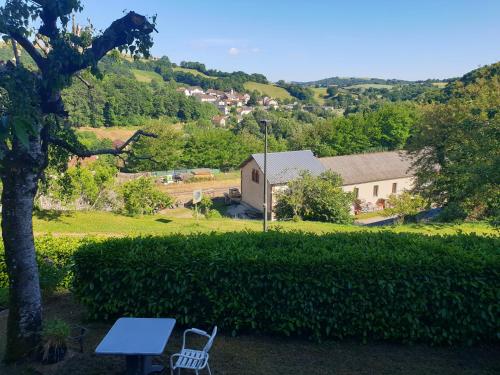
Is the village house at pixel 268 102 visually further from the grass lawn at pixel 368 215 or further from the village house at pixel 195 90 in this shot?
the grass lawn at pixel 368 215

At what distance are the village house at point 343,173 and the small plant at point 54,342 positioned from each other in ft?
83.9

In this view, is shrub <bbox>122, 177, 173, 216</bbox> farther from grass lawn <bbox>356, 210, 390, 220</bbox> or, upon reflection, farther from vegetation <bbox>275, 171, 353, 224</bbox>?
grass lawn <bbox>356, 210, 390, 220</bbox>

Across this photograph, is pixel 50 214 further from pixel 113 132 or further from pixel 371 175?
pixel 113 132

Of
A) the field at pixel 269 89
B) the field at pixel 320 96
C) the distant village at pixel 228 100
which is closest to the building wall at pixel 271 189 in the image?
the distant village at pixel 228 100

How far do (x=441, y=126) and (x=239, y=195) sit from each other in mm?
19842

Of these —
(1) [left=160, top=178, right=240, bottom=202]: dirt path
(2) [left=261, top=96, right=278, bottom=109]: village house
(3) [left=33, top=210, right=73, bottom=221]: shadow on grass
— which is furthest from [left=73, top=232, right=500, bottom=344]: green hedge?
(2) [left=261, top=96, right=278, bottom=109]: village house

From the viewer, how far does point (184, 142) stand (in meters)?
56.7

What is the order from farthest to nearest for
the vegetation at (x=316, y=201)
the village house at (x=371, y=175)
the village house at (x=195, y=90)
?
1. the village house at (x=195, y=90)
2. the village house at (x=371, y=175)
3. the vegetation at (x=316, y=201)

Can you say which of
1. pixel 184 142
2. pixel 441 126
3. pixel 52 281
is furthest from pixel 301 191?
pixel 184 142

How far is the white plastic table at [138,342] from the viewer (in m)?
4.74

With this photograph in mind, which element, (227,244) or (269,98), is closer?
(227,244)

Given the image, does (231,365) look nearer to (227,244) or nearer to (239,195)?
(227,244)

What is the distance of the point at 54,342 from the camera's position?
18.6ft

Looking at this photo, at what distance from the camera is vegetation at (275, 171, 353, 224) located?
88.1 ft
